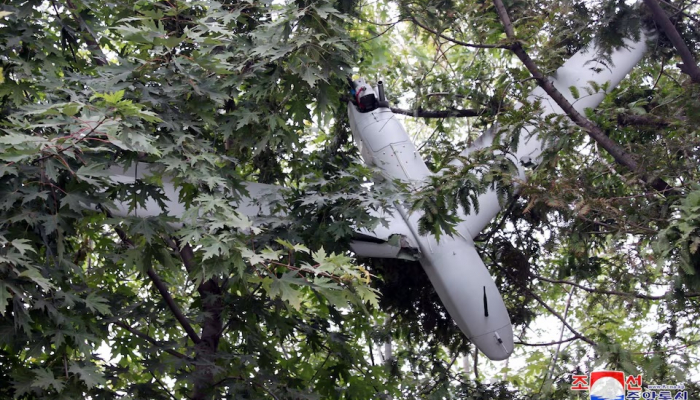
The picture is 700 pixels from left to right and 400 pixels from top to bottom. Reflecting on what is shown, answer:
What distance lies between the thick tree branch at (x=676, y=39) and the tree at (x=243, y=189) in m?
0.02

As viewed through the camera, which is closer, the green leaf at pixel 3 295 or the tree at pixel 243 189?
the green leaf at pixel 3 295

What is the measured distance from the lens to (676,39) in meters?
4.52

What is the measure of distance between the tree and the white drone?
9.9 inches

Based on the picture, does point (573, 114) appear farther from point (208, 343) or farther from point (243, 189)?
point (208, 343)

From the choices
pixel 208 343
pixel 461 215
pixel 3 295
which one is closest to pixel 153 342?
pixel 208 343

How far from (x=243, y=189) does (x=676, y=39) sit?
2790 millimetres

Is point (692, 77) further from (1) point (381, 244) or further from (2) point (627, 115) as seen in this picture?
(1) point (381, 244)

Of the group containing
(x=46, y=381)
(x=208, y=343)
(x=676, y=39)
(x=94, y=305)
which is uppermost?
(x=676, y=39)

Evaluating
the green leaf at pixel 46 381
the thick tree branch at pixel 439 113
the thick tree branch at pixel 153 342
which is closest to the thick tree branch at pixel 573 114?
the thick tree branch at pixel 439 113

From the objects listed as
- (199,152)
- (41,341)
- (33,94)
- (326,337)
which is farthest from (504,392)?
(33,94)

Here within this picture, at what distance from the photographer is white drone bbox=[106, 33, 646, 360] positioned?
485cm

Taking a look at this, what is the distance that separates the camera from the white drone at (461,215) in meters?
4.85

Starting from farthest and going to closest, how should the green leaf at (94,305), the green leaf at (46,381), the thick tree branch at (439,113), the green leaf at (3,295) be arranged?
the thick tree branch at (439,113)
the green leaf at (94,305)
the green leaf at (46,381)
the green leaf at (3,295)

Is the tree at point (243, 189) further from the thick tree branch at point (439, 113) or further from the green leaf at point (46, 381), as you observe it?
the thick tree branch at point (439, 113)
